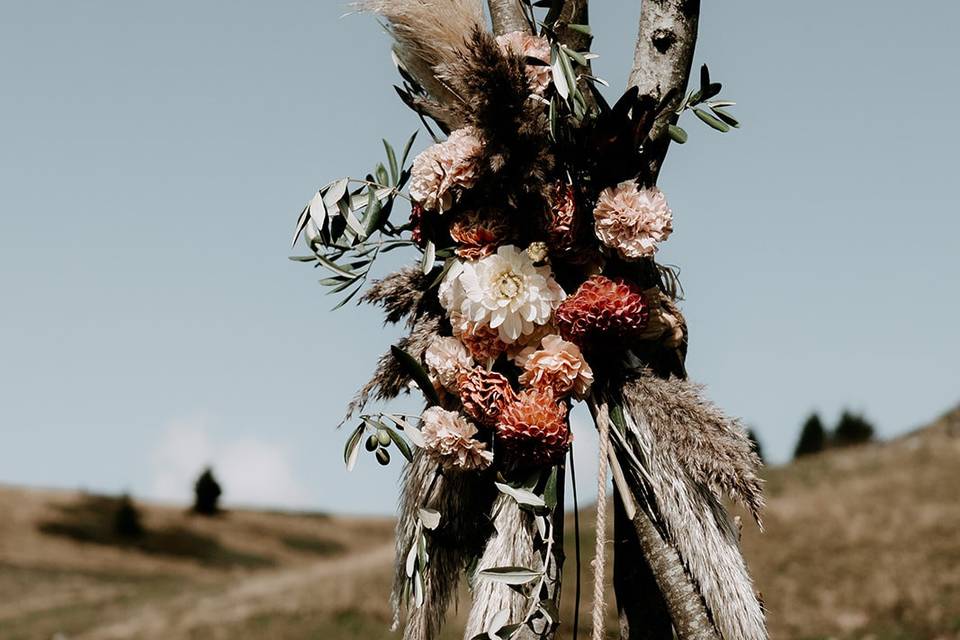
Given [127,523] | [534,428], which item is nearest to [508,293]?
[534,428]

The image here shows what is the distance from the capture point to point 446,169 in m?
2.92

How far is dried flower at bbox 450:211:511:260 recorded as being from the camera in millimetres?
2967

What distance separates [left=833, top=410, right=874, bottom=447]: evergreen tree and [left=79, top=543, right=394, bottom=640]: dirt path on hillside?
19808mm


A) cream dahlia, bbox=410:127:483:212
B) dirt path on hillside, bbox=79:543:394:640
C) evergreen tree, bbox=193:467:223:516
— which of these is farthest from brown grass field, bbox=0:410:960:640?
evergreen tree, bbox=193:467:223:516

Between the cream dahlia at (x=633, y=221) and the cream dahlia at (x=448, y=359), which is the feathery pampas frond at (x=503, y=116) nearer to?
the cream dahlia at (x=633, y=221)

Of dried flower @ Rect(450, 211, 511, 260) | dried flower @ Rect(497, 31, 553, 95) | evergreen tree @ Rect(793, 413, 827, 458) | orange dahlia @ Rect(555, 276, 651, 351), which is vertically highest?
evergreen tree @ Rect(793, 413, 827, 458)

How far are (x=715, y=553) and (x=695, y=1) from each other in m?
1.73

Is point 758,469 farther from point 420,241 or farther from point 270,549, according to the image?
point 270,549

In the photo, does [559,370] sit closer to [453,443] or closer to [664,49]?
[453,443]

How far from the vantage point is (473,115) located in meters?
2.86

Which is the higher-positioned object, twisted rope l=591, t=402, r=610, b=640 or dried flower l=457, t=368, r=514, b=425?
dried flower l=457, t=368, r=514, b=425

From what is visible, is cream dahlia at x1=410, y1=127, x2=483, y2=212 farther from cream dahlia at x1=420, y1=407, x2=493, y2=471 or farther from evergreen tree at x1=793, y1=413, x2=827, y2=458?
evergreen tree at x1=793, y1=413, x2=827, y2=458

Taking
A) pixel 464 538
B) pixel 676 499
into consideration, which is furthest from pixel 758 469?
pixel 464 538

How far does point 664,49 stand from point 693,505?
4.66ft
